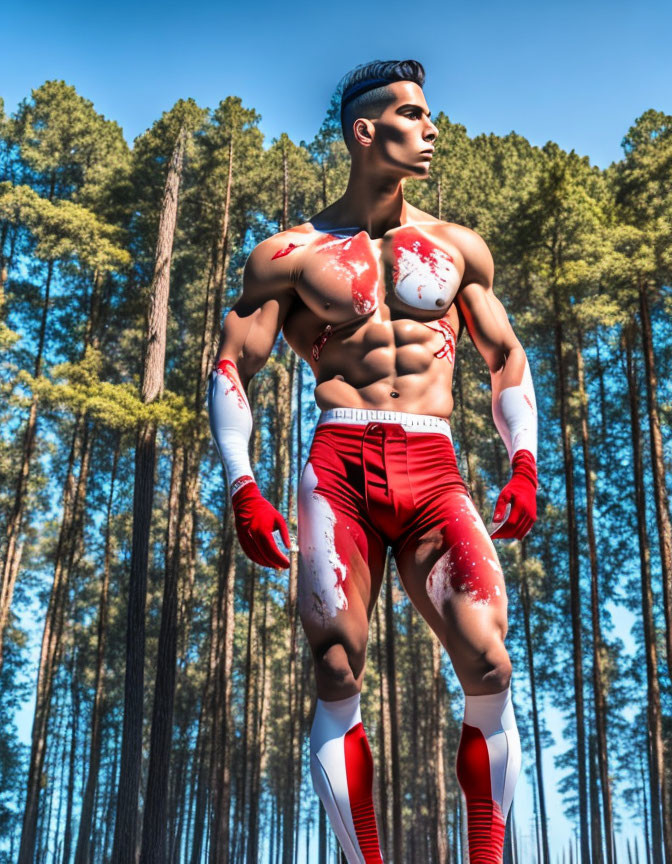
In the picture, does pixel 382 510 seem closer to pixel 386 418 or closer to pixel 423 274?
pixel 386 418

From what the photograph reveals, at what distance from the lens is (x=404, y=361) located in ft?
9.82

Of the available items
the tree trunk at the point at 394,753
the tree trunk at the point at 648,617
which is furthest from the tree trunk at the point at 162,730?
the tree trunk at the point at 648,617

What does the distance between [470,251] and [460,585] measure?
1179 mm

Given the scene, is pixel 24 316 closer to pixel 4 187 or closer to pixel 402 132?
pixel 4 187

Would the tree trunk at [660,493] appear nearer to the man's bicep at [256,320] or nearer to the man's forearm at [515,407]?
the man's forearm at [515,407]

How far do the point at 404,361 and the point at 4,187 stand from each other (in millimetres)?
20181

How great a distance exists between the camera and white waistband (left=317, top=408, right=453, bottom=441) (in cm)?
293

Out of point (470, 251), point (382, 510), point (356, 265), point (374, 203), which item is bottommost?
point (382, 510)

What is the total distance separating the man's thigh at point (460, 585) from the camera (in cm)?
261

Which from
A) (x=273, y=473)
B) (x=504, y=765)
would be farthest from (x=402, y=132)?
(x=273, y=473)

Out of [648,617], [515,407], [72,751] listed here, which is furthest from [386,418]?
[72,751]

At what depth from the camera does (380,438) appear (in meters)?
2.90

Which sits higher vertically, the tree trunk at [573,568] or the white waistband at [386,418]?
the tree trunk at [573,568]

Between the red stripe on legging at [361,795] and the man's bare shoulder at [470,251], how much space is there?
4.88 ft
